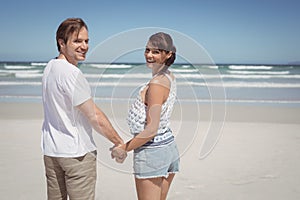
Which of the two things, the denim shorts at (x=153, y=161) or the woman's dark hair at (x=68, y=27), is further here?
the denim shorts at (x=153, y=161)

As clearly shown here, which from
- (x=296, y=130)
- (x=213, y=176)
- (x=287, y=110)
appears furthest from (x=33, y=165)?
(x=287, y=110)

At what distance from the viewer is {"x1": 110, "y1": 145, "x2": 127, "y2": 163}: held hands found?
2145 mm

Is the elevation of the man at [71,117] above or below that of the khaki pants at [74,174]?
above

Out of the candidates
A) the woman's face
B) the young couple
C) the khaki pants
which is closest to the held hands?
the young couple

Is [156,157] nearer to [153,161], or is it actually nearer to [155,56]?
[153,161]

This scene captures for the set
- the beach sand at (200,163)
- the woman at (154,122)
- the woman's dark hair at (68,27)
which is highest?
the woman's dark hair at (68,27)

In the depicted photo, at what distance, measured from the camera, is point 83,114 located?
6.51 feet

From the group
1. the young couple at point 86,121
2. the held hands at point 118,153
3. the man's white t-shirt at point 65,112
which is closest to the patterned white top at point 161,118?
the young couple at point 86,121

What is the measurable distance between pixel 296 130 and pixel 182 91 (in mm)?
4838

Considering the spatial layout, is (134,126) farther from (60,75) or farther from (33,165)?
(33,165)

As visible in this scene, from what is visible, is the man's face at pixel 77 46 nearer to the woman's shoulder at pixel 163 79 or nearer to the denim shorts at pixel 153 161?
the woman's shoulder at pixel 163 79

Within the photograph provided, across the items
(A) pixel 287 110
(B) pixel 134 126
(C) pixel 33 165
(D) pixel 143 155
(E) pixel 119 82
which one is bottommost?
(A) pixel 287 110

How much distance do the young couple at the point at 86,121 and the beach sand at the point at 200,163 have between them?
0.16 meters

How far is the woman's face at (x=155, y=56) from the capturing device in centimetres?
207
